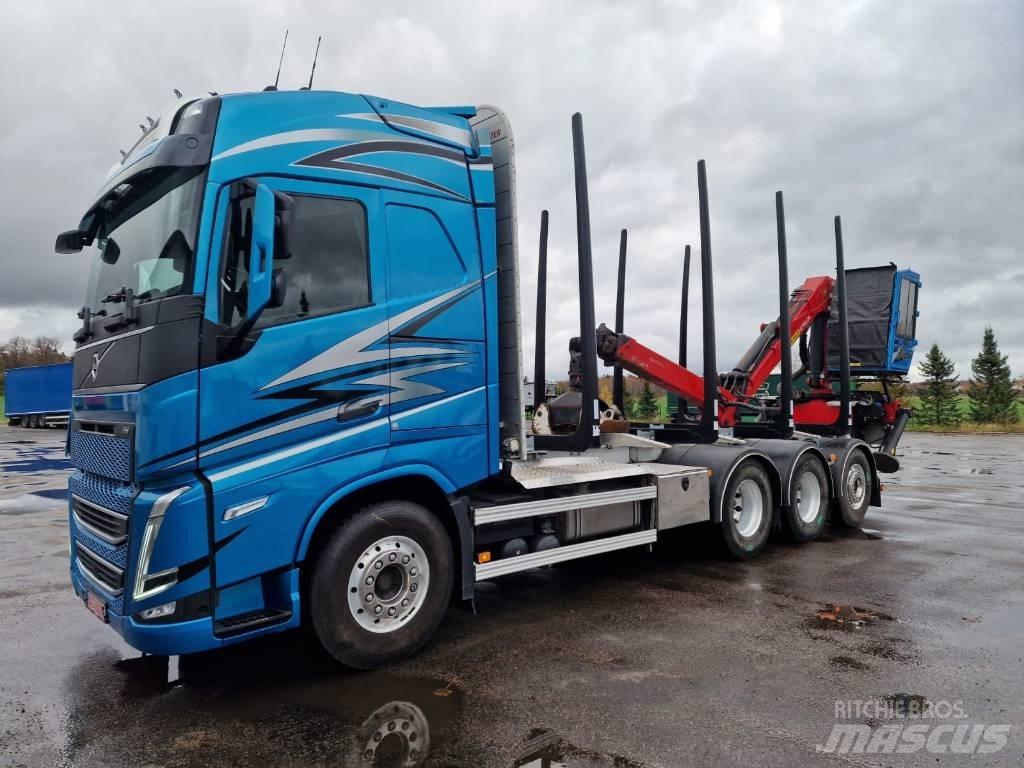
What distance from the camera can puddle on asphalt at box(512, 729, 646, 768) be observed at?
3.22 m

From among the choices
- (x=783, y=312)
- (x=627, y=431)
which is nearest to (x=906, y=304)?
(x=783, y=312)

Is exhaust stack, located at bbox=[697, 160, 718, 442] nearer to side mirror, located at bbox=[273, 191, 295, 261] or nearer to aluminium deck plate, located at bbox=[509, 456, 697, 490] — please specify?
aluminium deck plate, located at bbox=[509, 456, 697, 490]

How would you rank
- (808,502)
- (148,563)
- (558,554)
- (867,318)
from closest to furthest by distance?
(148,563), (558,554), (808,502), (867,318)

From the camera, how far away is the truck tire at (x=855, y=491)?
9219 mm

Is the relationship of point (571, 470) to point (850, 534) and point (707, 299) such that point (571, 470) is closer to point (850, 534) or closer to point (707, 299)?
point (707, 299)

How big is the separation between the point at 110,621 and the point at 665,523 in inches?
178

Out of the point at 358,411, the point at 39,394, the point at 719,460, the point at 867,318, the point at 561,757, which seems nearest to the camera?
the point at 561,757

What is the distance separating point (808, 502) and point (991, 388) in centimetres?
4895

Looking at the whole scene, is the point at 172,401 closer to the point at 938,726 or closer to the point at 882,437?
the point at 938,726

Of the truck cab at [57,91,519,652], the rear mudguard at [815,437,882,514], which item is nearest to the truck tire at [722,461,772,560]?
the rear mudguard at [815,437,882,514]

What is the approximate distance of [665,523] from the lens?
651 cm

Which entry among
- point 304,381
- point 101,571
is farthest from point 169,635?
point 304,381

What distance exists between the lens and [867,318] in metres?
11.0

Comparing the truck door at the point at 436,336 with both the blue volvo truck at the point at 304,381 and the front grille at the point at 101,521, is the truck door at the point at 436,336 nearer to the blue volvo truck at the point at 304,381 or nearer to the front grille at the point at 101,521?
the blue volvo truck at the point at 304,381
